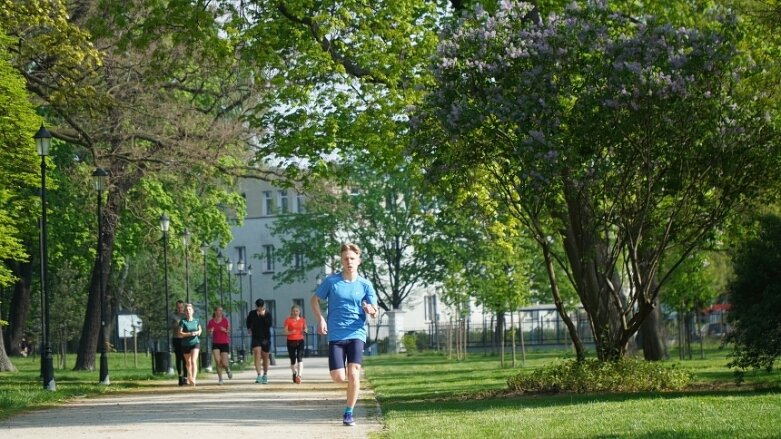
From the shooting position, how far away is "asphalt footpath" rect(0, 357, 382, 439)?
14820 mm

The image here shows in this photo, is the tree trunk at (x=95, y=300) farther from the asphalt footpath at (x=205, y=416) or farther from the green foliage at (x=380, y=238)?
the green foliage at (x=380, y=238)

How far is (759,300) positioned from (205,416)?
→ 7775 mm

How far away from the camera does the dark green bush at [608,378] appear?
20.5m

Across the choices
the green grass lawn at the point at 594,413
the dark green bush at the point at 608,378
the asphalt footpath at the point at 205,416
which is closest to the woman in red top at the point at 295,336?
the asphalt footpath at the point at 205,416

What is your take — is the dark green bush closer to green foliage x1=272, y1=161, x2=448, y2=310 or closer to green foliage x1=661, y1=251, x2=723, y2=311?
green foliage x1=661, y1=251, x2=723, y2=311

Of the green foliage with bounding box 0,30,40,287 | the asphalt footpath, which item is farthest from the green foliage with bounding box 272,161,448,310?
the asphalt footpath

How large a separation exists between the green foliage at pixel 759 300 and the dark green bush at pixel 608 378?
130 cm

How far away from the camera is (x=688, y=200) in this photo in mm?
21188

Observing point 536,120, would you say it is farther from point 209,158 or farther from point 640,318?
point 209,158

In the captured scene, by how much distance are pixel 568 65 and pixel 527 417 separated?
20.5 feet

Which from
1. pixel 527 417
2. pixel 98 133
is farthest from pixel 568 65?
pixel 98 133

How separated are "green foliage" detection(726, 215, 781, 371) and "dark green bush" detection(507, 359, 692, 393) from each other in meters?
1.30

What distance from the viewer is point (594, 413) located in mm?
15570

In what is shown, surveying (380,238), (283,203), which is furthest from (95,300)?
(283,203)
